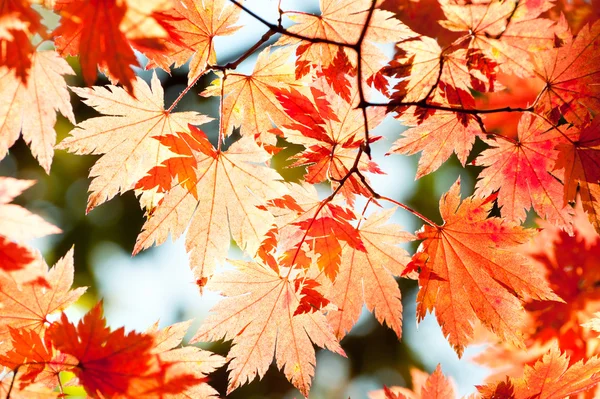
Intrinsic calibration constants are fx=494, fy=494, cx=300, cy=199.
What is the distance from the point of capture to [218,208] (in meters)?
1.25

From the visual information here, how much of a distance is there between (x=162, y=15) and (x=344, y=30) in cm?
47

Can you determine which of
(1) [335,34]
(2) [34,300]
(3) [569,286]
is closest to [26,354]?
(2) [34,300]

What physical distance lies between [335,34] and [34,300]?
958 mm

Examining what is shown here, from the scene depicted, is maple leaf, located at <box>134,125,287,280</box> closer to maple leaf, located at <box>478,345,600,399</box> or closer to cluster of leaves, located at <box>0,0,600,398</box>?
cluster of leaves, located at <box>0,0,600,398</box>

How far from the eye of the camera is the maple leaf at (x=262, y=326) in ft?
4.11

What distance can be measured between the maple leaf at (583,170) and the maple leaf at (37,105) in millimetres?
1118

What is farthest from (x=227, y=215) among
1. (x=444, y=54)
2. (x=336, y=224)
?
(x=444, y=54)

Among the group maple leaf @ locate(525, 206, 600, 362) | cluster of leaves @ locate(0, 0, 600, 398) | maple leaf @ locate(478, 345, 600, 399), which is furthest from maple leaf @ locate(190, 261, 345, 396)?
maple leaf @ locate(525, 206, 600, 362)

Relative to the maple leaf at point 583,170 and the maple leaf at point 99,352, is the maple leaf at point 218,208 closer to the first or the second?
the maple leaf at point 99,352

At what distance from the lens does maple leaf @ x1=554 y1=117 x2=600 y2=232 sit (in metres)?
1.15

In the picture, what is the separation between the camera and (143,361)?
1.03m

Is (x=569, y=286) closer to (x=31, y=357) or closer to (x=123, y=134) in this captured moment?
(x=123, y=134)

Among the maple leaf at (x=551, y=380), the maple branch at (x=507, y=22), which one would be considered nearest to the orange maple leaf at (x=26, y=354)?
the maple leaf at (x=551, y=380)

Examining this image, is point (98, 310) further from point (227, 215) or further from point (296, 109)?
point (296, 109)
